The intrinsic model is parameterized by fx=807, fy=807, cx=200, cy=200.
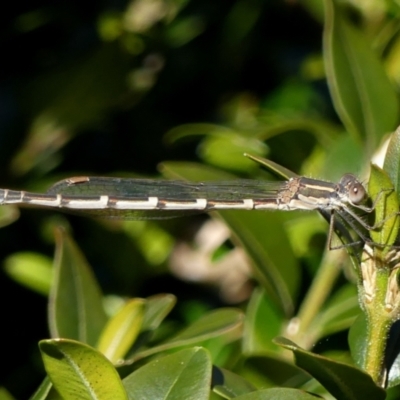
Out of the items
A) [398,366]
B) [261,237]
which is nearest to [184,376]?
[398,366]

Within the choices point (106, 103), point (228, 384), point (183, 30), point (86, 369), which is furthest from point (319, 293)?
point (183, 30)

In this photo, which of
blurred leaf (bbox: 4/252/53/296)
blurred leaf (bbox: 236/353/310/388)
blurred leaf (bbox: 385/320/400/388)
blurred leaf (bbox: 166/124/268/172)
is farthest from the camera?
blurred leaf (bbox: 4/252/53/296)

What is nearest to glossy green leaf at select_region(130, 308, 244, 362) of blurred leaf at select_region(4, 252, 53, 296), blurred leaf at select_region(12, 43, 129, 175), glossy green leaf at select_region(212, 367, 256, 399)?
glossy green leaf at select_region(212, 367, 256, 399)

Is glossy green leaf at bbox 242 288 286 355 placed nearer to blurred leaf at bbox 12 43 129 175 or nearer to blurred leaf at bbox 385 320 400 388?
blurred leaf at bbox 385 320 400 388

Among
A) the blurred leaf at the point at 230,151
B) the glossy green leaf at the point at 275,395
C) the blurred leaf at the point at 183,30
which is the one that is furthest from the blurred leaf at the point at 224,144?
the glossy green leaf at the point at 275,395

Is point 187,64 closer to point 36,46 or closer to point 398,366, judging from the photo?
point 36,46

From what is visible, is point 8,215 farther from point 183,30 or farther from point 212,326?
point 183,30

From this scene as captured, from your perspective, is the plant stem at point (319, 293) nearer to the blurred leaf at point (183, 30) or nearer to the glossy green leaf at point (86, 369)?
the glossy green leaf at point (86, 369)
